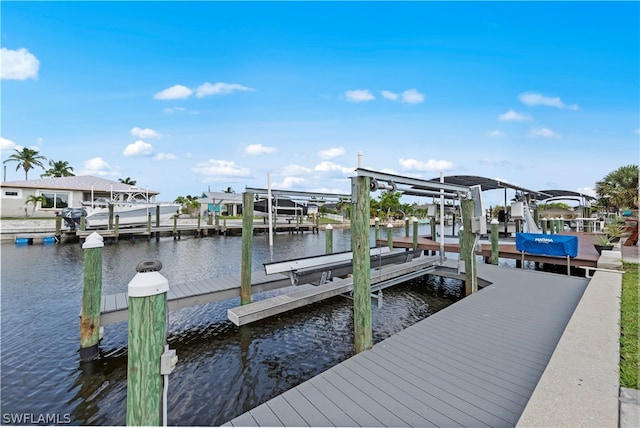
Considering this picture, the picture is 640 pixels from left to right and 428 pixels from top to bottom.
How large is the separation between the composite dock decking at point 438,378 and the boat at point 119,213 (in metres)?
24.0

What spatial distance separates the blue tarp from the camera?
8.52 m

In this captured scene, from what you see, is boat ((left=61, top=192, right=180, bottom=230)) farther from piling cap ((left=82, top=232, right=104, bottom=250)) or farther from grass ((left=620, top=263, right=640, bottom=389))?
grass ((left=620, top=263, right=640, bottom=389))

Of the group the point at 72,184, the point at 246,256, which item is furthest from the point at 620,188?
the point at 72,184

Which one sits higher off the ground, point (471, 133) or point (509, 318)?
point (471, 133)

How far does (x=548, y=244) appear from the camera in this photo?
353 inches

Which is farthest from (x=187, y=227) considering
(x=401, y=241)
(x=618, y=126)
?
(x=618, y=126)

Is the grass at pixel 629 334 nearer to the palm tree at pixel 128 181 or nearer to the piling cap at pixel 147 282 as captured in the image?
the piling cap at pixel 147 282

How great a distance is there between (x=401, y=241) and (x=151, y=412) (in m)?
14.2

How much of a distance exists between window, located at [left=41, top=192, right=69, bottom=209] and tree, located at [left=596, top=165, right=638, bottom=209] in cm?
5289

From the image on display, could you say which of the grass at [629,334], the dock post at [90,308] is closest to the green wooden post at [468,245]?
the grass at [629,334]

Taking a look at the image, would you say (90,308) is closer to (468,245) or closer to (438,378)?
(438,378)

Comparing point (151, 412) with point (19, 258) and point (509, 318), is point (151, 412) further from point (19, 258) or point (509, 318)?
point (19, 258)

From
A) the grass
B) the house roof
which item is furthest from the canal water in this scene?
the house roof

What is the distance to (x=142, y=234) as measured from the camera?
21984 millimetres
